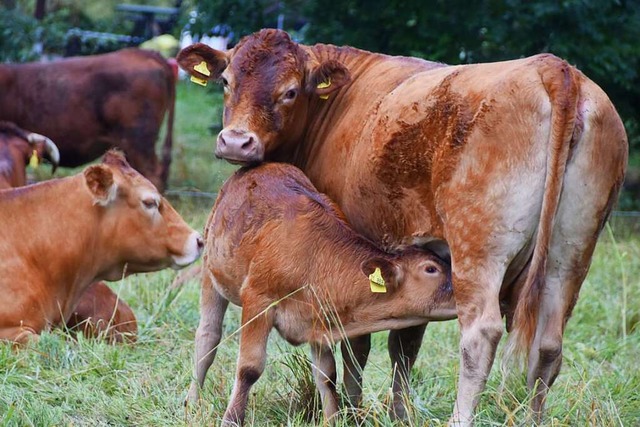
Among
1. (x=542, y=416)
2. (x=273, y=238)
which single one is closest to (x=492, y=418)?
(x=542, y=416)

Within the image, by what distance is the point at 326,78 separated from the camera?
18.9ft

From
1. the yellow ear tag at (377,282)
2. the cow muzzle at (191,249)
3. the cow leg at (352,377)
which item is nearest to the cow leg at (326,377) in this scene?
the cow leg at (352,377)

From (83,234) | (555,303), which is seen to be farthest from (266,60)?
(83,234)

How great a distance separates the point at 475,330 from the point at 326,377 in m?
0.88

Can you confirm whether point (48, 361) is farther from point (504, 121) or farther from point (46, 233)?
point (504, 121)

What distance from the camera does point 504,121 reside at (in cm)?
450

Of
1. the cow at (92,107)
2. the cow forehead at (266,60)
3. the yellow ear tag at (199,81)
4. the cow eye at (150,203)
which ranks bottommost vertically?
the cow at (92,107)

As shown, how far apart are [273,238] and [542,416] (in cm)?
145

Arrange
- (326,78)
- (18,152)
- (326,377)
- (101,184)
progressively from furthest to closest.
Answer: (18,152) < (101,184) < (326,78) < (326,377)

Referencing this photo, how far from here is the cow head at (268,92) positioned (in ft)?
17.6

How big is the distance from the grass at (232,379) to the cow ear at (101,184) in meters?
0.84

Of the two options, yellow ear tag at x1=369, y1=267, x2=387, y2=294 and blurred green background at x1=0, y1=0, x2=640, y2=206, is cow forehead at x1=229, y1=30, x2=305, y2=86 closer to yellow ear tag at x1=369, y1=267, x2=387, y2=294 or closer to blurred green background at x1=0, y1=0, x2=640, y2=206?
yellow ear tag at x1=369, y1=267, x2=387, y2=294

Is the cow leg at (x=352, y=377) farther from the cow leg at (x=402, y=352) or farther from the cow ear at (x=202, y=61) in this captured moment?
the cow ear at (x=202, y=61)

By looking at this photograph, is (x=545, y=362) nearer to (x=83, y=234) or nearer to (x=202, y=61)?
(x=202, y=61)
